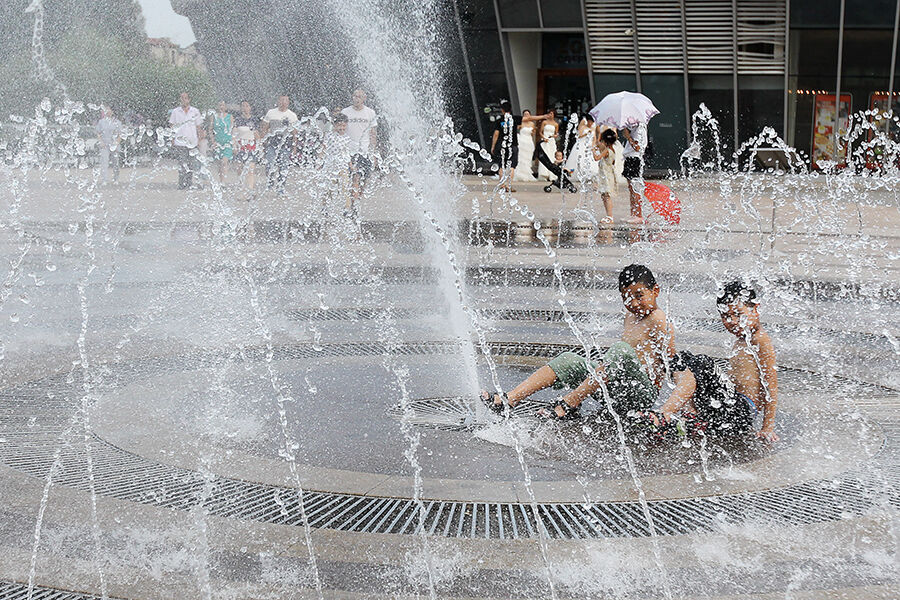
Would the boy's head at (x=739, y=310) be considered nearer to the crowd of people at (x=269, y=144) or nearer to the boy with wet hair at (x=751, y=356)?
the boy with wet hair at (x=751, y=356)

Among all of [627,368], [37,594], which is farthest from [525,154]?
[37,594]

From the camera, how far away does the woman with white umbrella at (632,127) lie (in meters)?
14.8

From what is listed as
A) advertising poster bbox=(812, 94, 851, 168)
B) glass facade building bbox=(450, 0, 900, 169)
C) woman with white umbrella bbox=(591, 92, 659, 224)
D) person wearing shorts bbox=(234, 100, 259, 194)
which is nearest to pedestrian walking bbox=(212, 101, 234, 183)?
person wearing shorts bbox=(234, 100, 259, 194)

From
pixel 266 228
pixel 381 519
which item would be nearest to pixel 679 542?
pixel 381 519

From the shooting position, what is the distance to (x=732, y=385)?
18.0 feet

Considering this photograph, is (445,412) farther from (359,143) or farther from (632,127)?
(359,143)

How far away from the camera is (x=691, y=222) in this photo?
1550 cm

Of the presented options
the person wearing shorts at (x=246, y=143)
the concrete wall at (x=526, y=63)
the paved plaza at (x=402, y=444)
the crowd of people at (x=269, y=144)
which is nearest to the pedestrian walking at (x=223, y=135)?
the crowd of people at (x=269, y=144)

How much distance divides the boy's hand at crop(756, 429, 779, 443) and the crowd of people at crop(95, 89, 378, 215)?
Answer: 441 inches

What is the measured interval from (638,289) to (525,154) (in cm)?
1703

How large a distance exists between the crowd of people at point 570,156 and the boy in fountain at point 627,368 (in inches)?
363

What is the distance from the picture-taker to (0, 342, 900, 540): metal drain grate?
4.34m

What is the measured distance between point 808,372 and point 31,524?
4.61m

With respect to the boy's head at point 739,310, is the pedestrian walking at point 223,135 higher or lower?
lower
